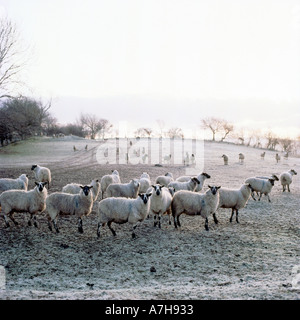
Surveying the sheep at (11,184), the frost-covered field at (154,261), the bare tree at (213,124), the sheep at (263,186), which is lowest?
the frost-covered field at (154,261)

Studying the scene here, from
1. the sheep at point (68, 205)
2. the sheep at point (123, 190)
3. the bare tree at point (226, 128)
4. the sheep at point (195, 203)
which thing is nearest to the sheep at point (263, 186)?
the sheep at point (195, 203)

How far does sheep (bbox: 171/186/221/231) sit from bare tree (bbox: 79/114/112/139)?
108 m

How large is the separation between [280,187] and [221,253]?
14739mm

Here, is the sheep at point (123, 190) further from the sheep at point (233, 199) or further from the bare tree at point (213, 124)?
the bare tree at point (213, 124)

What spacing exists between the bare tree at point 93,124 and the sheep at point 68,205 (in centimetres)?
10807

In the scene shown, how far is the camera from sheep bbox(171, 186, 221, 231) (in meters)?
10.3

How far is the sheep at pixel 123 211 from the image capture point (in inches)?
364

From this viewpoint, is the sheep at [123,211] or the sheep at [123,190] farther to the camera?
the sheep at [123,190]

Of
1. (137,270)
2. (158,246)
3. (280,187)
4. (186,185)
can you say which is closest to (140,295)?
(137,270)

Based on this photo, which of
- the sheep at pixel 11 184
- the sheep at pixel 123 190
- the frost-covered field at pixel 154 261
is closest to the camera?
the frost-covered field at pixel 154 261

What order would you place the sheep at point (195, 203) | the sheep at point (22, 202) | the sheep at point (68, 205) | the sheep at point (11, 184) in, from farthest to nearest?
the sheep at point (11, 184), the sheep at point (195, 203), the sheep at point (22, 202), the sheep at point (68, 205)

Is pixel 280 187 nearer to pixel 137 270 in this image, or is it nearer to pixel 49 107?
pixel 137 270

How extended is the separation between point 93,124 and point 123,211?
113 metres

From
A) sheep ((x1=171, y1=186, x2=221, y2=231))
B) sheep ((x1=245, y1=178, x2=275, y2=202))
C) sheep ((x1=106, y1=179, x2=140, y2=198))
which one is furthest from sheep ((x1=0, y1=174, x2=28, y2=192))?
sheep ((x1=245, y1=178, x2=275, y2=202))
